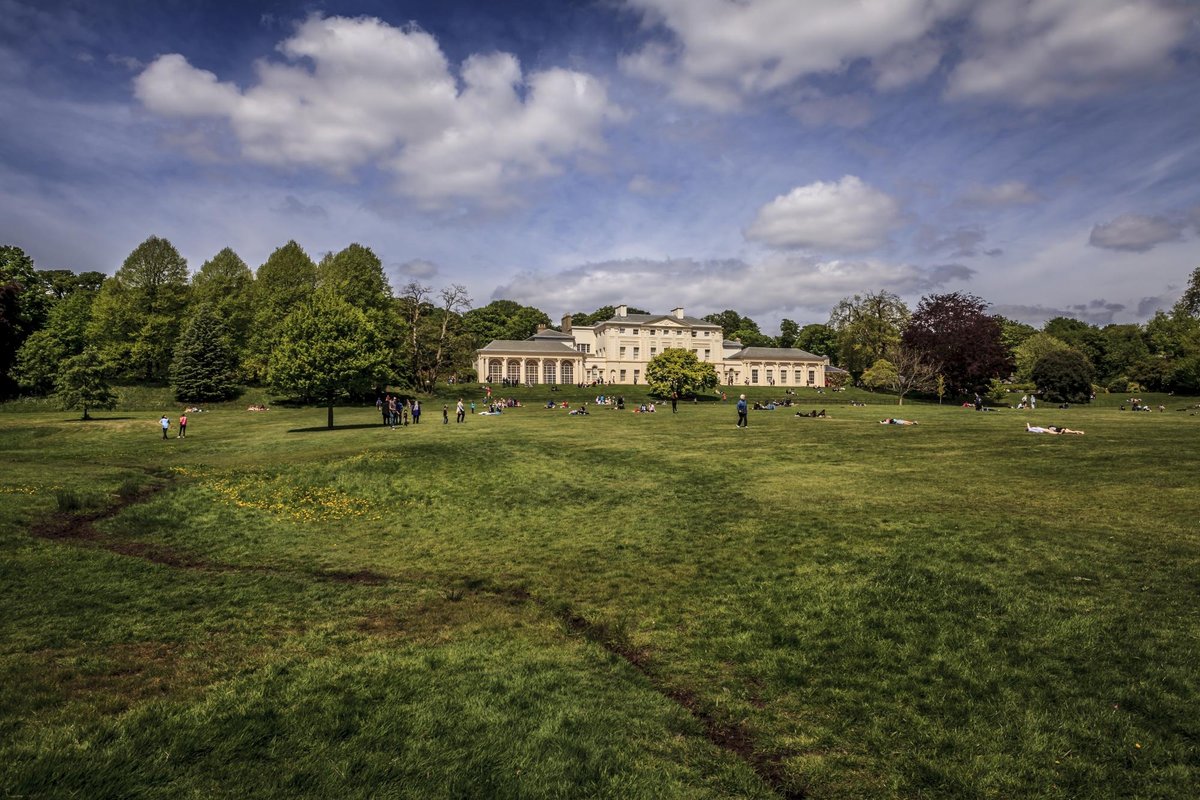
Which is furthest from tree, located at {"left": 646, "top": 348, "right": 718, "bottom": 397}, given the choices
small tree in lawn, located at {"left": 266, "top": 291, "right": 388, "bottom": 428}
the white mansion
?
small tree in lawn, located at {"left": 266, "top": 291, "right": 388, "bottom": 428}

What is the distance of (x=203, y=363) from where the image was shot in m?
63.6

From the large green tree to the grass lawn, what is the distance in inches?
2321

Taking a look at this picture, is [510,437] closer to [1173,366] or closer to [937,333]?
[937,333]

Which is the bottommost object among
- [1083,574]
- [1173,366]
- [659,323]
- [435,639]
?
[435,639]

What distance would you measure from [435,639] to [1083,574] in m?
12.7

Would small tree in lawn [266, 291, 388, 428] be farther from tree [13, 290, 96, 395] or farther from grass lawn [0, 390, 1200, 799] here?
tree [13, 290, 96, 395]

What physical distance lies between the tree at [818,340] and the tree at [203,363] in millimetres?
125669

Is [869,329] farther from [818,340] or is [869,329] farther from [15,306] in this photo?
[15,306]

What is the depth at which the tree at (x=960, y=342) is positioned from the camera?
69438 mm

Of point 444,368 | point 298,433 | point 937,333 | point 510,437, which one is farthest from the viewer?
point 444,368

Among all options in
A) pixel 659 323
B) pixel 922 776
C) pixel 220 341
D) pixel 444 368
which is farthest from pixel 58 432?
pixel 659 323

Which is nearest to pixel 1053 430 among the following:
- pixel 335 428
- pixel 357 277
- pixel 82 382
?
pixel 335 428

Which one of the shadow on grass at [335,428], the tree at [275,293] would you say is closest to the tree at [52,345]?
the tree at [275,293]

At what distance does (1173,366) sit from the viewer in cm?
7888
